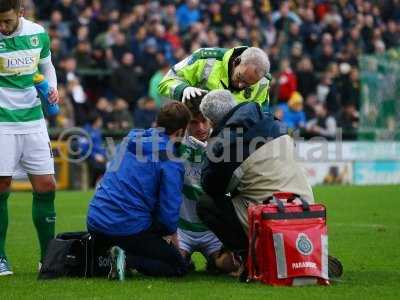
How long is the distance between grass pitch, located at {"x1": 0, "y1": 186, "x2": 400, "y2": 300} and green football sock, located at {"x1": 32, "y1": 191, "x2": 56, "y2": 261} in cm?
33

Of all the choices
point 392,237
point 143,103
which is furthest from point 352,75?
point 392,237

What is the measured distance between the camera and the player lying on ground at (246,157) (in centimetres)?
805

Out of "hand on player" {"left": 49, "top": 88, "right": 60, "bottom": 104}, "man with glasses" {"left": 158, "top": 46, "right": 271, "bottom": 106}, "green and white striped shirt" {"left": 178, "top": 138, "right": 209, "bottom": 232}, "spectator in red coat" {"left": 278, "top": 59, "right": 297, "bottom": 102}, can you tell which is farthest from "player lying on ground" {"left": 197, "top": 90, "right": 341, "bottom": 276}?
"spectator in red coat" {"left": 278, "top": 59, "right": 297, "bottom": 102}

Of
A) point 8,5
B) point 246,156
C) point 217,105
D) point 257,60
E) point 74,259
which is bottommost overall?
point 74,259

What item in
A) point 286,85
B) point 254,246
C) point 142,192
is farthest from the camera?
point 286,85

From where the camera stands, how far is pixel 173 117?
27.5 feet

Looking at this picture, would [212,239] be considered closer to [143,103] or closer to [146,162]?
[146,162]

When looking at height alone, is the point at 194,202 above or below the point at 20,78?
below

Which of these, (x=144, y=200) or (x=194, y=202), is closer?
(x=144, y=200)

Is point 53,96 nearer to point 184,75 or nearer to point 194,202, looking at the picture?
point 184,75

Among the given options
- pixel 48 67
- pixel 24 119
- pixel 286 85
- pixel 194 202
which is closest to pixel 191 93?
pixel 194 202

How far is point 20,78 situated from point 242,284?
2.57 metres

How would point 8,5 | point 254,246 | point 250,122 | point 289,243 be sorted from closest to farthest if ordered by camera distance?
point 289,243 < point 254,246 < point 250,122 < point 8,5

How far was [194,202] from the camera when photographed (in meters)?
9.27
